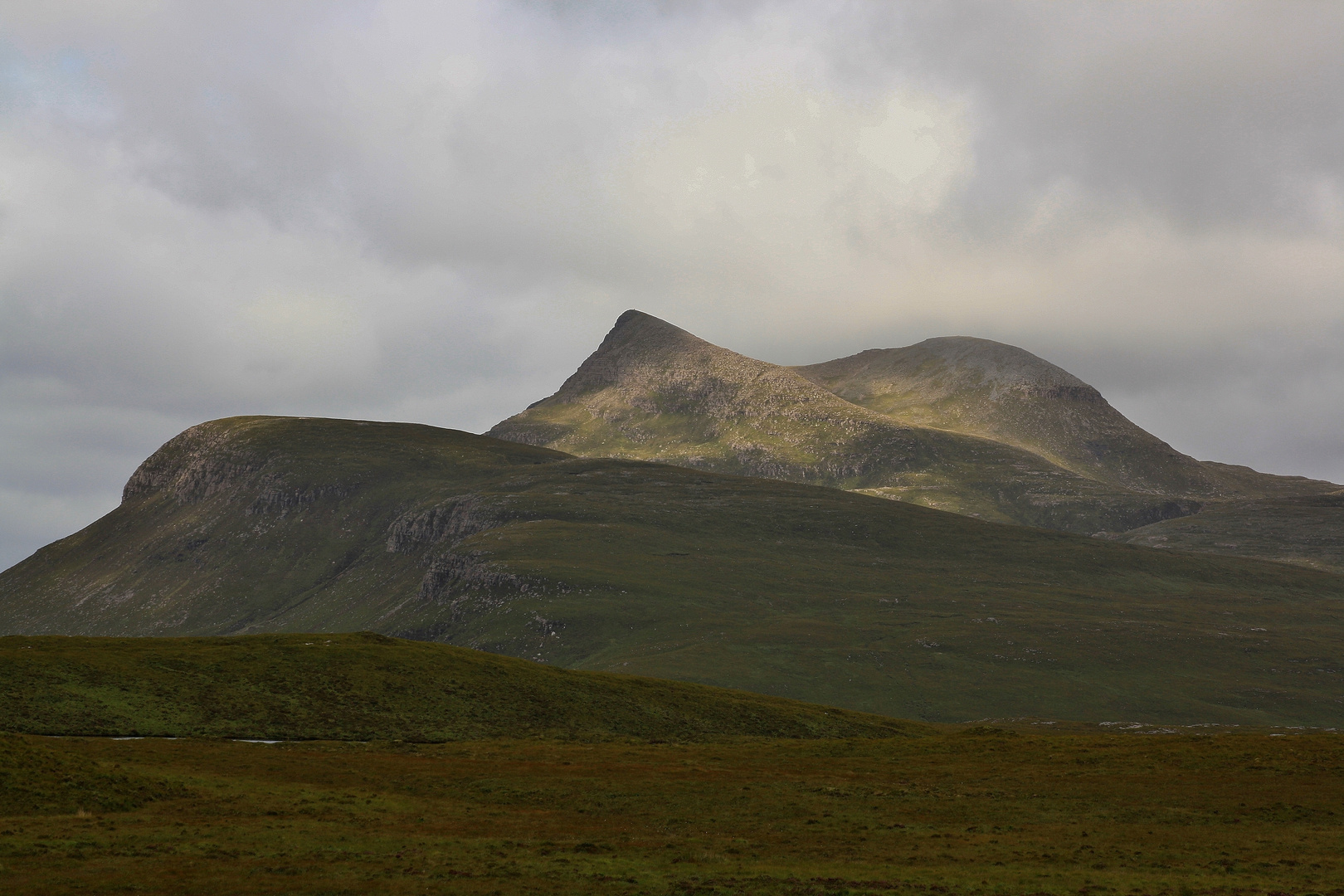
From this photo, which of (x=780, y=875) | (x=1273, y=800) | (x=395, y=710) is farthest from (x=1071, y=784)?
(x=395, y=710)

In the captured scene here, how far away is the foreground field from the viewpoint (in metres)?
47.4

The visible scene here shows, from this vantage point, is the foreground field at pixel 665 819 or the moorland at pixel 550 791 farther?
the moorland at pixel 550 791

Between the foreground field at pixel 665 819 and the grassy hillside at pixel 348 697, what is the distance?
36.4 ft

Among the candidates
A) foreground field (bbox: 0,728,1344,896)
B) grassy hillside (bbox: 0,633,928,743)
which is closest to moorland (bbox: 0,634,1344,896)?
foreground field (bbox: 0,728,1344,896)

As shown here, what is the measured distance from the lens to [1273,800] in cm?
7169

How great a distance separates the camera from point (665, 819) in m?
66.2

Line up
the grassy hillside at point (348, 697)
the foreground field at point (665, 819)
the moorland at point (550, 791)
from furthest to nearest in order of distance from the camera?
the grassy hillside at point (348, 697) < the moorland at point (550, 791) < the foreground field at point (665, 819)

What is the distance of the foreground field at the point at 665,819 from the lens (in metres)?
47.4

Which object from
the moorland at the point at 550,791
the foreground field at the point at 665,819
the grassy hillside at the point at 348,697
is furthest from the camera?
the grassy hillside at the point at 348,697

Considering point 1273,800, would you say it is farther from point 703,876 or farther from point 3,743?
point 3,743

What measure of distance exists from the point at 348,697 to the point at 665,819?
5827 cm

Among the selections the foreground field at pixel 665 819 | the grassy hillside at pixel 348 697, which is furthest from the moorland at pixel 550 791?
the grassy hillside at pixel 348 697

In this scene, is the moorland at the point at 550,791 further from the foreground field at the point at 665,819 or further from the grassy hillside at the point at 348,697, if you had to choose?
the grassy hillside at the point at 348,697

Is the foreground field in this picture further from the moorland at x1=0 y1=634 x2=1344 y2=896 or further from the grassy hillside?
the grassy hillside
